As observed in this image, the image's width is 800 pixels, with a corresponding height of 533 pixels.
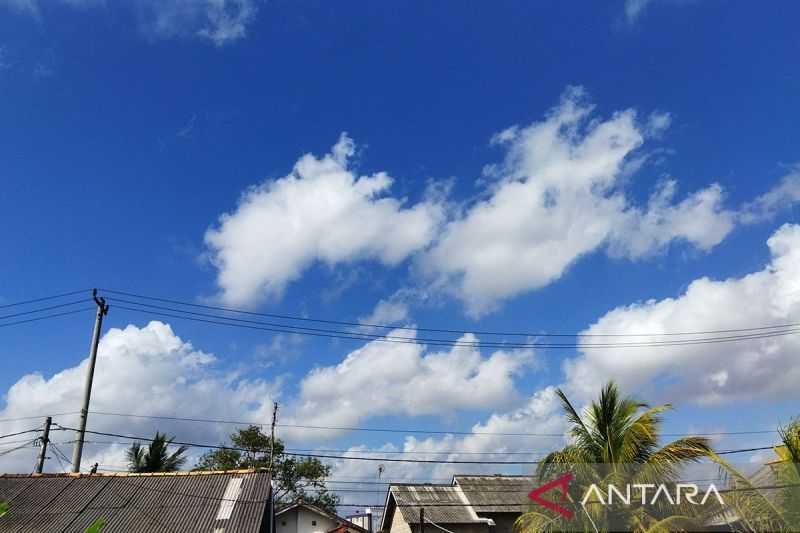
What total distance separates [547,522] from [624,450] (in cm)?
247

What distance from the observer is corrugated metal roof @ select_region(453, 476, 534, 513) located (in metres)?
32.8

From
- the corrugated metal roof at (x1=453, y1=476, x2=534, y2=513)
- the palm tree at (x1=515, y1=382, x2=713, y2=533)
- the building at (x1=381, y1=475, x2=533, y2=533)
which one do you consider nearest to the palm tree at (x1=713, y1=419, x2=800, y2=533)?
the palm tree at (x1=515, y1=382, x2=713, y2=533)

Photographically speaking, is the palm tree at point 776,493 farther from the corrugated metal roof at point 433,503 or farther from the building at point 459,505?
the corrugated metal roof at point 433,503

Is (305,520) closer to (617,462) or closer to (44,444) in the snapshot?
(44,444)

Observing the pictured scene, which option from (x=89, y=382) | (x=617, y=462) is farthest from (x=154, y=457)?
(x=617, y=462)

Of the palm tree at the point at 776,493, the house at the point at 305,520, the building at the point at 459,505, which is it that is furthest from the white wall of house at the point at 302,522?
the palm tree at the point at 776,493

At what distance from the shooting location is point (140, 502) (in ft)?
62.8

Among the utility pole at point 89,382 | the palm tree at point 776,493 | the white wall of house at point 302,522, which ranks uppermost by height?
the utility pole at point 89,382

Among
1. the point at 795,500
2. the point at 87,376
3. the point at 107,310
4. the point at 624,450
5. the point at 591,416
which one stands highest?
the point at 107,310

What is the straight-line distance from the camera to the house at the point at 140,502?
700 inches

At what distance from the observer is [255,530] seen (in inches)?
677

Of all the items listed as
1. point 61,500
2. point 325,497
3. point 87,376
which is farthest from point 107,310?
point 325,497

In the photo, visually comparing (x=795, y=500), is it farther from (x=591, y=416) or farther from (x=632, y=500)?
(x=591, y=416)

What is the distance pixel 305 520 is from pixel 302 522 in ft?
0.66
